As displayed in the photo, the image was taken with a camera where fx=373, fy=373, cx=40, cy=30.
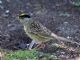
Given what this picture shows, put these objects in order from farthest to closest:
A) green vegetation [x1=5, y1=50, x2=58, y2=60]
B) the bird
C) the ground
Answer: the ground
the bird
green vegetation [x1=5, y1=50, x2=58, y2=60]

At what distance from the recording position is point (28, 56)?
21.5ft

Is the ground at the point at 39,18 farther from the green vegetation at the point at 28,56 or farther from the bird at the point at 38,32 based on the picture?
the green vegetation at the point at 28,56

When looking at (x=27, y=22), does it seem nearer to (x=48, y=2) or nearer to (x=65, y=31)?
(x=65, y=31)

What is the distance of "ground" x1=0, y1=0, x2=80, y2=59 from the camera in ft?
26.1

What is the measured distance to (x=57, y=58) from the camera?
6.54 metres

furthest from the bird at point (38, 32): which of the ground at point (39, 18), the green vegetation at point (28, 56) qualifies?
the ground at point (39, 18)

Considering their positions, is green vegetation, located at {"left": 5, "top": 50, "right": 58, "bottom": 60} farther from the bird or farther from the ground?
the ground

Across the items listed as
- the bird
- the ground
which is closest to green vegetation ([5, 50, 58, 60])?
the bird

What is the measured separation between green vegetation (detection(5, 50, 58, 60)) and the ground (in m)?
0.89

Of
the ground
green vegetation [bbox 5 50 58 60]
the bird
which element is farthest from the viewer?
the ground

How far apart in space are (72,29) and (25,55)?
2.05 meters

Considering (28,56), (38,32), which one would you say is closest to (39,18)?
(38,32)

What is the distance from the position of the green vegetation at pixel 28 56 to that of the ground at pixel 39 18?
0.89 meters

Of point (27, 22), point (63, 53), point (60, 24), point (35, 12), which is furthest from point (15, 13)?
point (63, 53)
